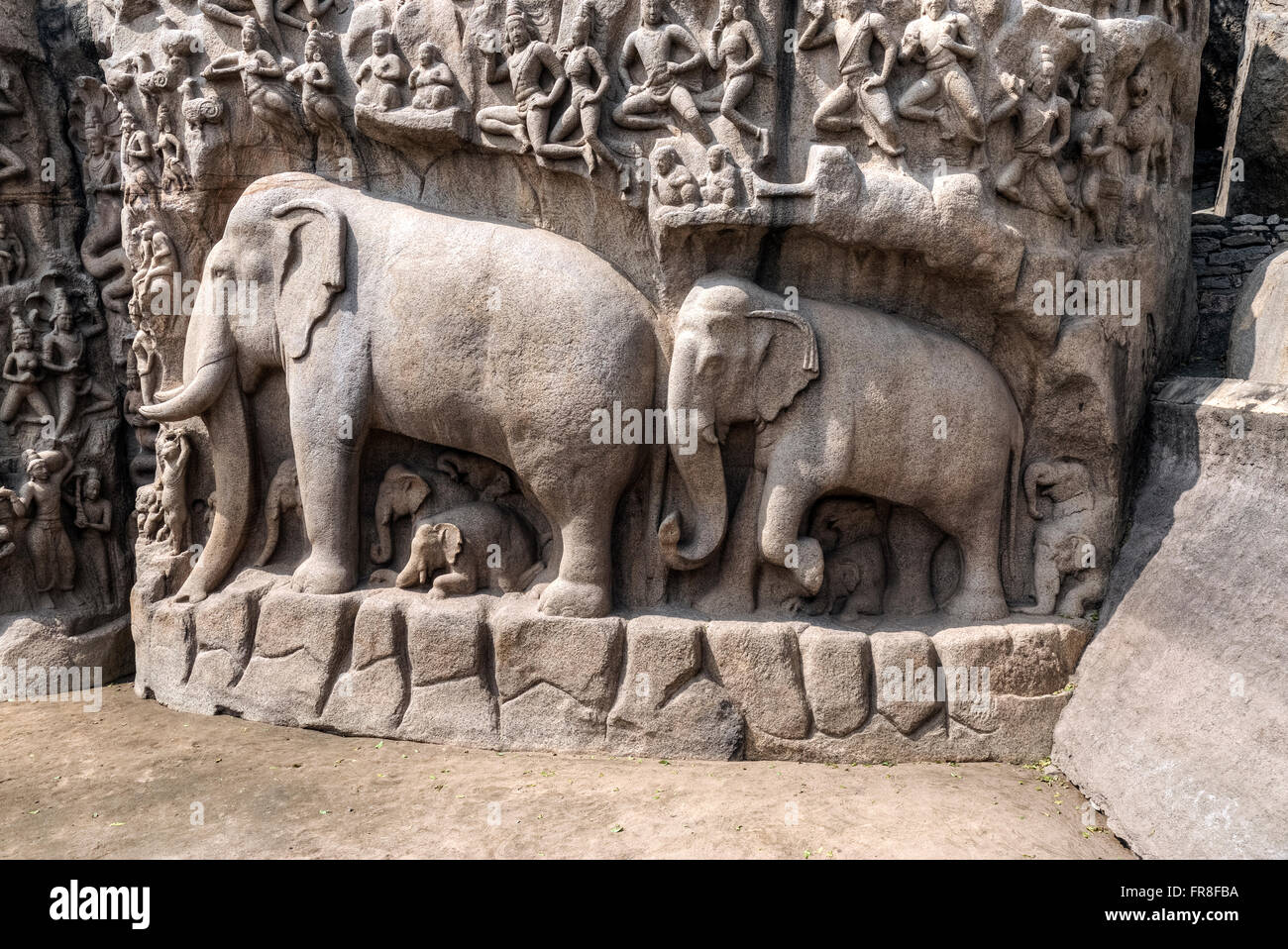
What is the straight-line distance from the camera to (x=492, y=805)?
4691 millimetres

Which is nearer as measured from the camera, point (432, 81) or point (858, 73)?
point (858, 73)

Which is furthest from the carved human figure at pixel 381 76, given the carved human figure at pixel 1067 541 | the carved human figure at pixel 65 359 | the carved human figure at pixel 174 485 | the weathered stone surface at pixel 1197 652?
the weathered stone surface at pixel 1197 652

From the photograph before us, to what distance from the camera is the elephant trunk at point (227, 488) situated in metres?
5.86

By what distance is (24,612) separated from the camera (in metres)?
6.79

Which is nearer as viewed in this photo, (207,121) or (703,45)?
(703,45)

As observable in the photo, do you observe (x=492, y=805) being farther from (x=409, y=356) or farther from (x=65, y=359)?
(x=65, y=359)

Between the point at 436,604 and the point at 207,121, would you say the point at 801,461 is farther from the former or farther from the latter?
the point at 207,121

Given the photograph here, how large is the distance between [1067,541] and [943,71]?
2493 millimetres

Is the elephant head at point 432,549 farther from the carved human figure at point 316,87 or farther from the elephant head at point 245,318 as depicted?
the carved human figure at point 316,87

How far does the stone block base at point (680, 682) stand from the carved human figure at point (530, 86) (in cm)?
242

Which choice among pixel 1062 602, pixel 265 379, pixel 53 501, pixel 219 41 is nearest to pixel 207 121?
pixel 219 41

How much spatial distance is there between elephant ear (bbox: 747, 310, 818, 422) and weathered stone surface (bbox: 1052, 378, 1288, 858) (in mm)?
2015

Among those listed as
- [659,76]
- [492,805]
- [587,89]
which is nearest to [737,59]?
[659,76]

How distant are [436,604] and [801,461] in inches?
83.2
